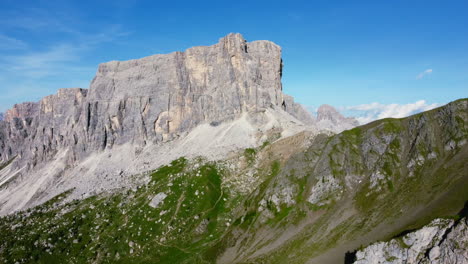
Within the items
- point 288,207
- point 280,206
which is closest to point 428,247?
point 288,207

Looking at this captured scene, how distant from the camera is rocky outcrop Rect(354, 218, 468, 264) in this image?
7306 centimetres

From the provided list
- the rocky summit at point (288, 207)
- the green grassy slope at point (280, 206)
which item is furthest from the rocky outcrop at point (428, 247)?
the green grassy slope at point (280, 206)

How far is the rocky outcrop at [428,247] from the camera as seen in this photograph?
73.1 metres

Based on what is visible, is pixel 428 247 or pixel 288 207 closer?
pixel 428 247

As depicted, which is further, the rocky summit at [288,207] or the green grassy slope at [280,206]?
the green grassy slope at [280,206]

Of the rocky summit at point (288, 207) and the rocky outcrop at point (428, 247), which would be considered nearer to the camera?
the rocky outcrop at point (428, 247)

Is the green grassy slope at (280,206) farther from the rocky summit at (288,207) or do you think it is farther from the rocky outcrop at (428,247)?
the rocky outcrop at (428,247)

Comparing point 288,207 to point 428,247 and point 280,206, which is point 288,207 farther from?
point 428,247

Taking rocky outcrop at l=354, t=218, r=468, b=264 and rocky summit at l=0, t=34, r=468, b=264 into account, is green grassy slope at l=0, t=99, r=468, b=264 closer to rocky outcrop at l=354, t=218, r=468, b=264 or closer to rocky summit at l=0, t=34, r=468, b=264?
rocky summit at l=0, t=34, r=468, b=264

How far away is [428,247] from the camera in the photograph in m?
78.1

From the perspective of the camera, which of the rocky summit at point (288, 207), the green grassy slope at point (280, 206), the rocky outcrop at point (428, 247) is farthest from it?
the green grassy slope at point (280, 206)

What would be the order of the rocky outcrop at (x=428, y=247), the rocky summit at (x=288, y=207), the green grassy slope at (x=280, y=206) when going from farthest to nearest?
the green grassy slope at (x=280, y=206), the rocky summit at (x=288, y=207), the rocky outcrop at (x=428, y=247)

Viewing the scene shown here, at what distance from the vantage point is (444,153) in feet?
373

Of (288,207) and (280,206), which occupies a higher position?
(280,206)
